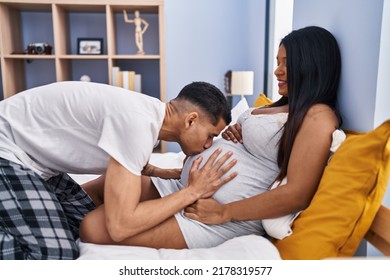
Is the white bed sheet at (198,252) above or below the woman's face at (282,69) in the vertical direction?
below

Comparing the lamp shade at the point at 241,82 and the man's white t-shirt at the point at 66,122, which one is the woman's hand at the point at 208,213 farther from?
the lamp shade at the point at 241,82

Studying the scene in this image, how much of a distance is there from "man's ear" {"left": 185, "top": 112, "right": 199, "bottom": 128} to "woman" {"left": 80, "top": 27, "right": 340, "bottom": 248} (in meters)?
0.11

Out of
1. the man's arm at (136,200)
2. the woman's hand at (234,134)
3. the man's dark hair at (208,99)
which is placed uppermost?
the man's dark hair at (208,99)

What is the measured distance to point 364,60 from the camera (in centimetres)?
80

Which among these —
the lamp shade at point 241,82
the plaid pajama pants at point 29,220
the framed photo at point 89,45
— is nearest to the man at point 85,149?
the plaid pajama pants at point 29,220

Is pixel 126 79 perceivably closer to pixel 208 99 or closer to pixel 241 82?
pixel 241 82

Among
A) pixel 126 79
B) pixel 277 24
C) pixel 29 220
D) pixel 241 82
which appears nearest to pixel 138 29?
pixel 126 79

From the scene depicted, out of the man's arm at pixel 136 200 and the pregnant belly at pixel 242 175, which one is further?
the pregnant belly at pixel 242 175

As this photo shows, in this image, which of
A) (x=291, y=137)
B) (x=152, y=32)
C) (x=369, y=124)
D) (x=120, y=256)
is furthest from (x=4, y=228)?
(x=152, y=32)

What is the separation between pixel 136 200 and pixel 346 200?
0.44 m

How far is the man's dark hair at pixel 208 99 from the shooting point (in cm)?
87

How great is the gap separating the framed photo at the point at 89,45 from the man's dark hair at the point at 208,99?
170 centimetres

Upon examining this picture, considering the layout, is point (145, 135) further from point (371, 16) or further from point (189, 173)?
point (371, 16)

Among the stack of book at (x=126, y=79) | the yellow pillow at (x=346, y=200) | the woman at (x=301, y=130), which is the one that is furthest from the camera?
the stack of book at (x=126, y=79)
